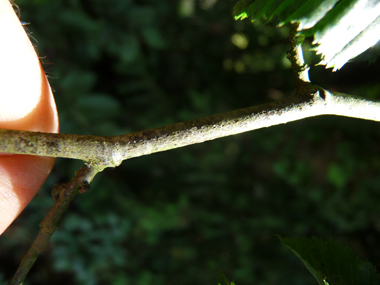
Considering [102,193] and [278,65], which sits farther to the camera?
[278,65]

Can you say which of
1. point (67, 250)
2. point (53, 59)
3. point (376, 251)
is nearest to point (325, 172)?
point (376, 251)

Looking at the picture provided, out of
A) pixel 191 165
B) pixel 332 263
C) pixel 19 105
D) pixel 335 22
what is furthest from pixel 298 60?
pixel 191 165

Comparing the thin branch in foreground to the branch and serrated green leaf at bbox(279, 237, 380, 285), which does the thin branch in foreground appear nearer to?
the branch

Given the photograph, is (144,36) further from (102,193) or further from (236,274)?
(236,274)

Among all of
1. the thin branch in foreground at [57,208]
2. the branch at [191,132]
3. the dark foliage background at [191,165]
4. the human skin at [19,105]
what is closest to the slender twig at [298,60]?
the branch at [191,132]

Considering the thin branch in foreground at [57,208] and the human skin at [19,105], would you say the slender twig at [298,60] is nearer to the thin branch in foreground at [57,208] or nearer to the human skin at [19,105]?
the thin branch in foreground at [57,208]

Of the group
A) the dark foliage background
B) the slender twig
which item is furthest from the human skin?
the slender twig

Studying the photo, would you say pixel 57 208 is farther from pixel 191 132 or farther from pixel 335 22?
pixel 335 22
